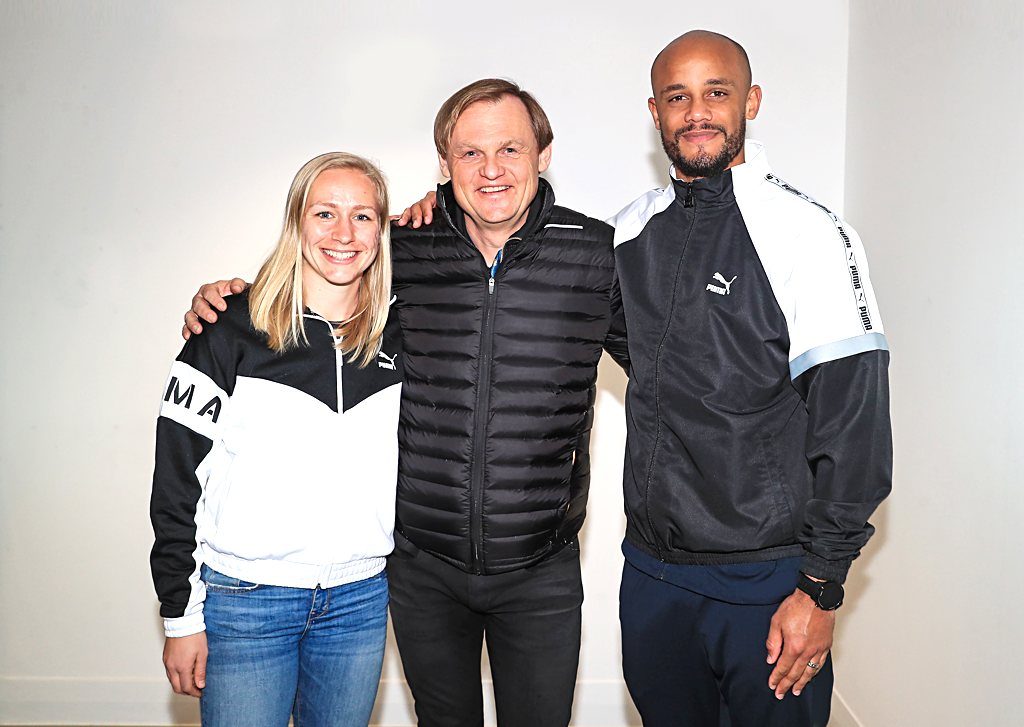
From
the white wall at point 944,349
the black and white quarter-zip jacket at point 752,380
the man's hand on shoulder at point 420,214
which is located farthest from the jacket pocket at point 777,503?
the man's hand on shoulder at point 420,214

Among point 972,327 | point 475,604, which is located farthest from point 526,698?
point 972,327

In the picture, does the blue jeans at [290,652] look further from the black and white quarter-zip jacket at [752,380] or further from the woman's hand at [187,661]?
the black and white quarter-zip jacket at [752,380]

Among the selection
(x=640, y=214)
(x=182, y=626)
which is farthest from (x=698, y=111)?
(x=182, y=626)

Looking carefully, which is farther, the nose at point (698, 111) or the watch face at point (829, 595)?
the nose at point (698, 111)

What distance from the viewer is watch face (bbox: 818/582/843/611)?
5.90 ft

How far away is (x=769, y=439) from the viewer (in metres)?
1.92

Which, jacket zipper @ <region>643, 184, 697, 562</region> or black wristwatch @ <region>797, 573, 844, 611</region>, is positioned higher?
jacket zipper @ <region>643, 184, 697, 562</region>

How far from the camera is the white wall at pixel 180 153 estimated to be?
10.5 ft

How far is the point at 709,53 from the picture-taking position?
1970 millimetres

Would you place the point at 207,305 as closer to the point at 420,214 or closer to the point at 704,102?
the point at 420,214

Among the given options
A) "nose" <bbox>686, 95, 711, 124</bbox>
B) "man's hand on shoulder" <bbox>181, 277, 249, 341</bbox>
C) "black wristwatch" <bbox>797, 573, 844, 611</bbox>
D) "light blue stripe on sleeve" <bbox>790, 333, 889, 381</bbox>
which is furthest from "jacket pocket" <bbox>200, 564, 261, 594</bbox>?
"nose" <bbox>686, 95, 711, 124</bbox>

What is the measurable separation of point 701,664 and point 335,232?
1214mm

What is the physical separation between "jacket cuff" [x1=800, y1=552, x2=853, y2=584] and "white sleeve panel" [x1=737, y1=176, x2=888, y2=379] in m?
0.37

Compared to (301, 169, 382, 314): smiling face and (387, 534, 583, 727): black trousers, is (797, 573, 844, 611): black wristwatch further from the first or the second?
(301, 169, 382, 314): smiling face
